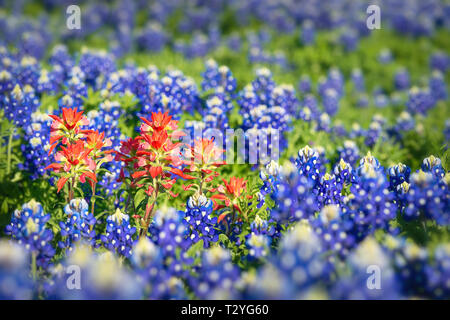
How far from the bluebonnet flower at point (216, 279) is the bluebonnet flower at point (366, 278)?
0.46 m

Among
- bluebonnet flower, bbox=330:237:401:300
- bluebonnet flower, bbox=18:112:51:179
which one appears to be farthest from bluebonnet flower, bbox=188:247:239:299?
bluebonnet flower, bbox=18:112:51:179

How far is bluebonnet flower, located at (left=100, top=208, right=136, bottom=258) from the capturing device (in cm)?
249

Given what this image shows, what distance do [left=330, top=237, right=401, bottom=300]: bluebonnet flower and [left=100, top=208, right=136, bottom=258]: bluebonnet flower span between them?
136 centimetres

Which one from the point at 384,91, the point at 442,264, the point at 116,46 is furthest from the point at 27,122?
the point at 384,91

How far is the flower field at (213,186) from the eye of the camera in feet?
5.79

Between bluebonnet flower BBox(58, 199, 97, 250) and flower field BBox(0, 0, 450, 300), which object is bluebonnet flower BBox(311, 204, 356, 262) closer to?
flower field BBox(0, 0, 450, 300)

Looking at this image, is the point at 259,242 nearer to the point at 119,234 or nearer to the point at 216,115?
the point at 119,234

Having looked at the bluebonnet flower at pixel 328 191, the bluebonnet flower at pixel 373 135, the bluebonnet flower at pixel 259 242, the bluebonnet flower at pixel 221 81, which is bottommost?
the bluebonnet flower at pixel 259 242

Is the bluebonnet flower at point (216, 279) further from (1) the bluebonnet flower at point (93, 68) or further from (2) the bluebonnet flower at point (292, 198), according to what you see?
(1) the bluebonnet flower at point (93, 68)

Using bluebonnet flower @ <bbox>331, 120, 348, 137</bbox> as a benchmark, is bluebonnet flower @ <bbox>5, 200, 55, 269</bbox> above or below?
below

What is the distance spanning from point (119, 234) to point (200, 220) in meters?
0.53

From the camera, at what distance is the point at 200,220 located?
2.58m

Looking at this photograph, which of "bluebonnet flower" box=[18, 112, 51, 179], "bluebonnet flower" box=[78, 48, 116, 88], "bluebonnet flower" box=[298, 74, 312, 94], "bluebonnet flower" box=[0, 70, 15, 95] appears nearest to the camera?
"bluebonnet flower" box=[18, 112, 51, 179]

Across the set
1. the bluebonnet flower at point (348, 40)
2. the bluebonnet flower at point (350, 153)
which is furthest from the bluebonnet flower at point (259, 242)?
the bluebonnet flower at point (348, 40)
